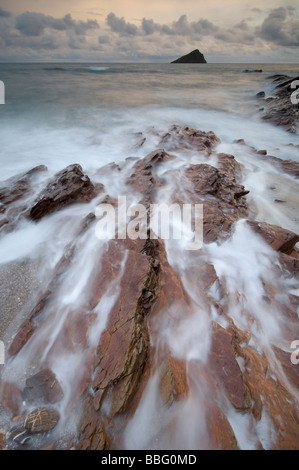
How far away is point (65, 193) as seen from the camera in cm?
491

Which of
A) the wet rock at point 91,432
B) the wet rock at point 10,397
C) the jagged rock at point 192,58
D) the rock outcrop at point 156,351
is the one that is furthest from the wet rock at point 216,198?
the jagged rock at point 192,58

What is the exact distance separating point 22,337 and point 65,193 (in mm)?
3034

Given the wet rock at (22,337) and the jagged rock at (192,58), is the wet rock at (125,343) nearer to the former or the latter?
the wet rock at (22,337)

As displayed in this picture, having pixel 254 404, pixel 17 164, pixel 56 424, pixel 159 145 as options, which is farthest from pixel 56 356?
pixel 159 145

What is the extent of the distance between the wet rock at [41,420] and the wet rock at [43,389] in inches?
4.0

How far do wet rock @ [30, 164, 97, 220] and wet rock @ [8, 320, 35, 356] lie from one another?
7.99 ft

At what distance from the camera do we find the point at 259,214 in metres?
5.34

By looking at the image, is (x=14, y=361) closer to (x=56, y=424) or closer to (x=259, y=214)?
(x=56, y=424)

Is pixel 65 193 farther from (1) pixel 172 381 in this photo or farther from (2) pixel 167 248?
(1) pixel 172 381

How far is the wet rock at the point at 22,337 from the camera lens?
8.79 feet

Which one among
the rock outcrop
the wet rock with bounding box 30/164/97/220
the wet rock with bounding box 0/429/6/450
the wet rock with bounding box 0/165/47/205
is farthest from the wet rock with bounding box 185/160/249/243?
the wet rock with bounding box 0/165/47/205

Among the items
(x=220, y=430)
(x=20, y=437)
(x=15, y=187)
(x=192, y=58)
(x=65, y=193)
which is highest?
(x=192, y=58)

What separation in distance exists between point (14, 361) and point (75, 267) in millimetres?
1409

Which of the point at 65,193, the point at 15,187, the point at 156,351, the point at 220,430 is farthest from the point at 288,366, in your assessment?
the point at 15,187
